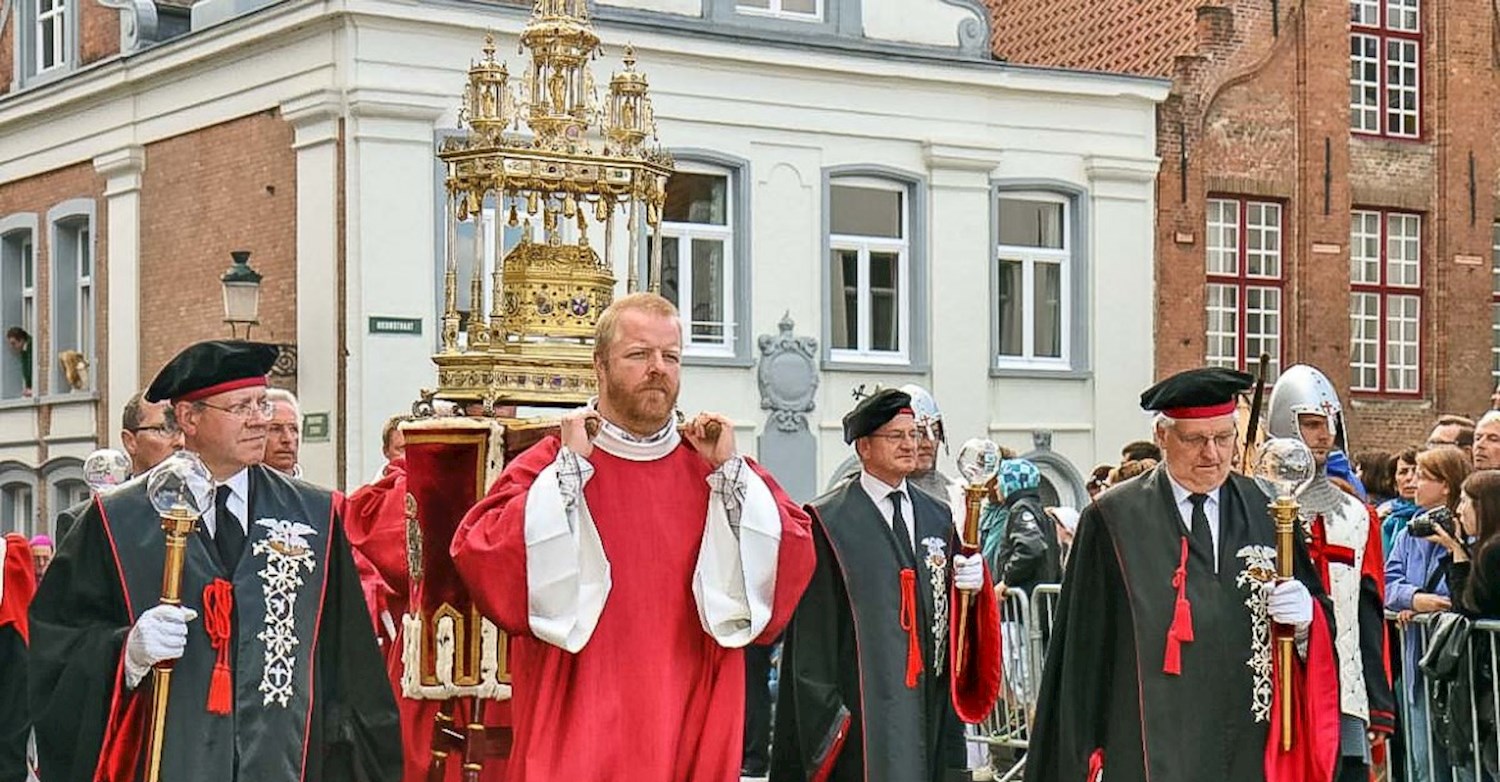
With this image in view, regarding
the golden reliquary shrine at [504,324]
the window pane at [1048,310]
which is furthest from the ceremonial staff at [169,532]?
the window pane at [1048,310]

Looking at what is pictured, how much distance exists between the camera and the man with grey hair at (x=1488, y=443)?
11.3m

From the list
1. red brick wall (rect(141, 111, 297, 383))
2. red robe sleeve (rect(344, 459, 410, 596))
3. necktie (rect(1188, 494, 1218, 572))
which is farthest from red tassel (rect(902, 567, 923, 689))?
red brick wall (rect(141, 111, 297, 383))

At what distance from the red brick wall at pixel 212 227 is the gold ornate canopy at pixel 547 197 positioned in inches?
489

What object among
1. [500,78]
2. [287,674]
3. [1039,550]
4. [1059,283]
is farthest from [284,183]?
[287,674]

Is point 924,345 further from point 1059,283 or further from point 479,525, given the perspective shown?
point 479,525

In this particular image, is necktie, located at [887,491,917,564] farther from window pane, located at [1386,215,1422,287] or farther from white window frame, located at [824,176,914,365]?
window pane, located at [1386,215,1422,287]

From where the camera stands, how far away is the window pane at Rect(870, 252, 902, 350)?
78.4ft

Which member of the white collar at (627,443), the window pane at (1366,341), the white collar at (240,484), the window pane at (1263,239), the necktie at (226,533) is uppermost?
the window pane at (1263,239)

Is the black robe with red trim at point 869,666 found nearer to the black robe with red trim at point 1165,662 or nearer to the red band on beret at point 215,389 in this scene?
the black robe with red trim at point 1165,662

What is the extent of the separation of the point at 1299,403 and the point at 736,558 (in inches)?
146

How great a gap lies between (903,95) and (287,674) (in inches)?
689

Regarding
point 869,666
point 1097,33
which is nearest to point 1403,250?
point 1097,33

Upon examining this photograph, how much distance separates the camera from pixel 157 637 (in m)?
6.75

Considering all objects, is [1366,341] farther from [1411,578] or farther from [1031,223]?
[1411,578]
